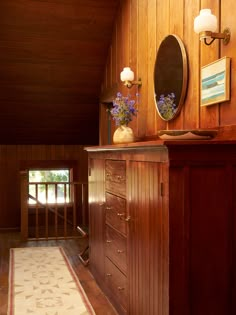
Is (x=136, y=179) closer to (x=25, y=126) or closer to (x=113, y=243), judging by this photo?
(x=113, y=243)

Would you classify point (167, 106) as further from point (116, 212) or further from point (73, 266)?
point (73, 266)

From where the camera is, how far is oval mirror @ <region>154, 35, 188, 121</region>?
9.21 feet

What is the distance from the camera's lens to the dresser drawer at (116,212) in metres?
2.76

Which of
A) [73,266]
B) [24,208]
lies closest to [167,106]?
[73,266]

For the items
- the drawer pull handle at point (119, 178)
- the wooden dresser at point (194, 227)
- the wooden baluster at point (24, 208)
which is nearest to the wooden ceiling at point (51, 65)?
the wooden baluster at point (24, 208)

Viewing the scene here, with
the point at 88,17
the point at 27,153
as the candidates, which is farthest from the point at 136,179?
the point at 27,153

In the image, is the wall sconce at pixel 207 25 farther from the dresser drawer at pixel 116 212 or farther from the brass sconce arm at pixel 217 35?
the dresser drawer at pixel 116 212

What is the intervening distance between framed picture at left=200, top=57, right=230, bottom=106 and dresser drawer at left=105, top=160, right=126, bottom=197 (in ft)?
2.46

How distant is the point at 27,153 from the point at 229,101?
4.89 metres

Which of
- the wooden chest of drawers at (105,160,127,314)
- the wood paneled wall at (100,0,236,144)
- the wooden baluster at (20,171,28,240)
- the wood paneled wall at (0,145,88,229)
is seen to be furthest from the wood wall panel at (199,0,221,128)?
the wood paneled wall at (0,145,88,229)

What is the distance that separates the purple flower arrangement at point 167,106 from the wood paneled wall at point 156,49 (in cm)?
7

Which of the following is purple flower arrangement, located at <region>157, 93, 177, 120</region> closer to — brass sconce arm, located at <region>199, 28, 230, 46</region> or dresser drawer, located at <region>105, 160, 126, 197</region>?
dresser drawer, located at <region>105, 160, 126, 197</region>

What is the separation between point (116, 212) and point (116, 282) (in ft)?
1.74

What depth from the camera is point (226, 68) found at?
2213mm
